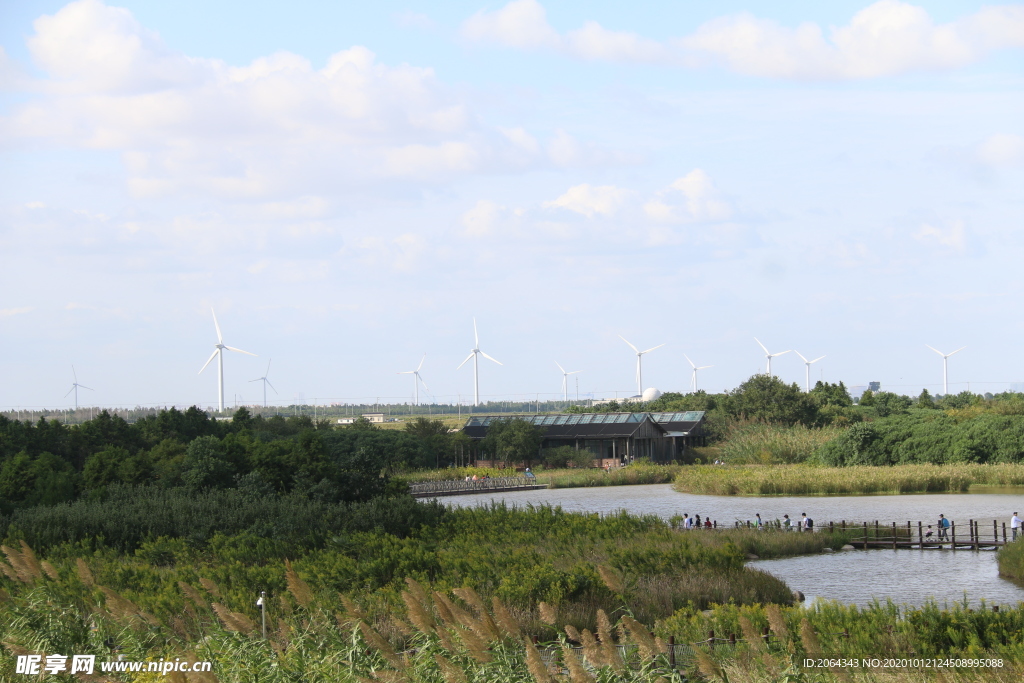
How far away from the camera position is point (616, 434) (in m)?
81.5

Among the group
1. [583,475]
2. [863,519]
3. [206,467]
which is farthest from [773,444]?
[206,467]

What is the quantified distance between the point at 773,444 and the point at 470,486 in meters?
24.6

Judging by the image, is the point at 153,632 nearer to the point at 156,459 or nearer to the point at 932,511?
the point at 156,459

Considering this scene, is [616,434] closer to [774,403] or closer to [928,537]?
[774,403]

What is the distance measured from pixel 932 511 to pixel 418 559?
106 ft

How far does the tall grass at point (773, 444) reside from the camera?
7691 cm

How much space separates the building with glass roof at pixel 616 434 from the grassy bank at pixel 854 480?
14.8 metres

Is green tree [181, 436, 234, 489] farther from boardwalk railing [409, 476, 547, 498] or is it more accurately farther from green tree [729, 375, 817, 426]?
green tree [729, 375, 817, 426]

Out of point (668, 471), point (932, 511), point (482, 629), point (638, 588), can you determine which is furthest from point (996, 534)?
point (668, 471)

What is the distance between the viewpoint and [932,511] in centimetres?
4797

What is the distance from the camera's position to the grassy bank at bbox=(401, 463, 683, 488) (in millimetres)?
71688

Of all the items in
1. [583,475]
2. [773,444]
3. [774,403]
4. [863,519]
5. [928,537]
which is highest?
[774,403]

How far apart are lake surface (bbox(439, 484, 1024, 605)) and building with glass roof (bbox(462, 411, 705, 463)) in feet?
31.2

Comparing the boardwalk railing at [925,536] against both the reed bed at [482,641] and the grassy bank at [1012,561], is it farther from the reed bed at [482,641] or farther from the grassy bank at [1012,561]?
the reed bed at [482,641]
